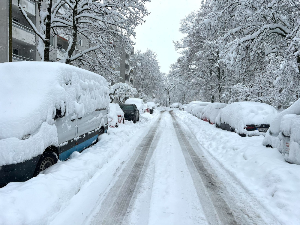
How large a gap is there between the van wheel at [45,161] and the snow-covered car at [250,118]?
312 inches

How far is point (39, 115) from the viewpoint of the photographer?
3973 mm

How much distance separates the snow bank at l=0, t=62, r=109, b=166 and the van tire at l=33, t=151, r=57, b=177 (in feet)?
0.84

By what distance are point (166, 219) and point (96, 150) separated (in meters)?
4.08

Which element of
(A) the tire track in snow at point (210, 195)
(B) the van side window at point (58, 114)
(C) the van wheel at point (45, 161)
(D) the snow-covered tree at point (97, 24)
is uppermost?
(D) the snow-covered tree at point (97, 24)

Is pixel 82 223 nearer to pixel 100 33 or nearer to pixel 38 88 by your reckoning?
pixel 38 88

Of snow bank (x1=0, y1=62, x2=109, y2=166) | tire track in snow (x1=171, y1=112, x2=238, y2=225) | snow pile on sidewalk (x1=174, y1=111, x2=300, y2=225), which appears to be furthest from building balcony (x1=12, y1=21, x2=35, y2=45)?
snow pile on sidewalk (x1=174, y1=111, x2=300, y2=225)

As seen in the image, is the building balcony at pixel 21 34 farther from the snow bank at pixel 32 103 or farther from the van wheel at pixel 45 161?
the van wheel at pixel 45 161

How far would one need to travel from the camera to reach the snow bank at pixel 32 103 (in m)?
3.48

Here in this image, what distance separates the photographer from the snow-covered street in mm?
3094

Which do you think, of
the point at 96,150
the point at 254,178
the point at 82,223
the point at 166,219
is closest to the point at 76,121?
the point at 96,150

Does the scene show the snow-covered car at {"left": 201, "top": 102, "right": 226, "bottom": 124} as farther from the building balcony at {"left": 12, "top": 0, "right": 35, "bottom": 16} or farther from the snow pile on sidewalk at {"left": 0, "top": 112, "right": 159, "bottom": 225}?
the building balcony at {"left": 12, "top": 0, "right": 35, "bottom": 16}

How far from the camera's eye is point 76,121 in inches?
222

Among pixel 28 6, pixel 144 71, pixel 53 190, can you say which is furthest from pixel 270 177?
pixel 144 71

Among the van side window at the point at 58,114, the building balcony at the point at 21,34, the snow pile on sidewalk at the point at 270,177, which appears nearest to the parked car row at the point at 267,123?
the snow pile on sidewalk at the point at 270,177
